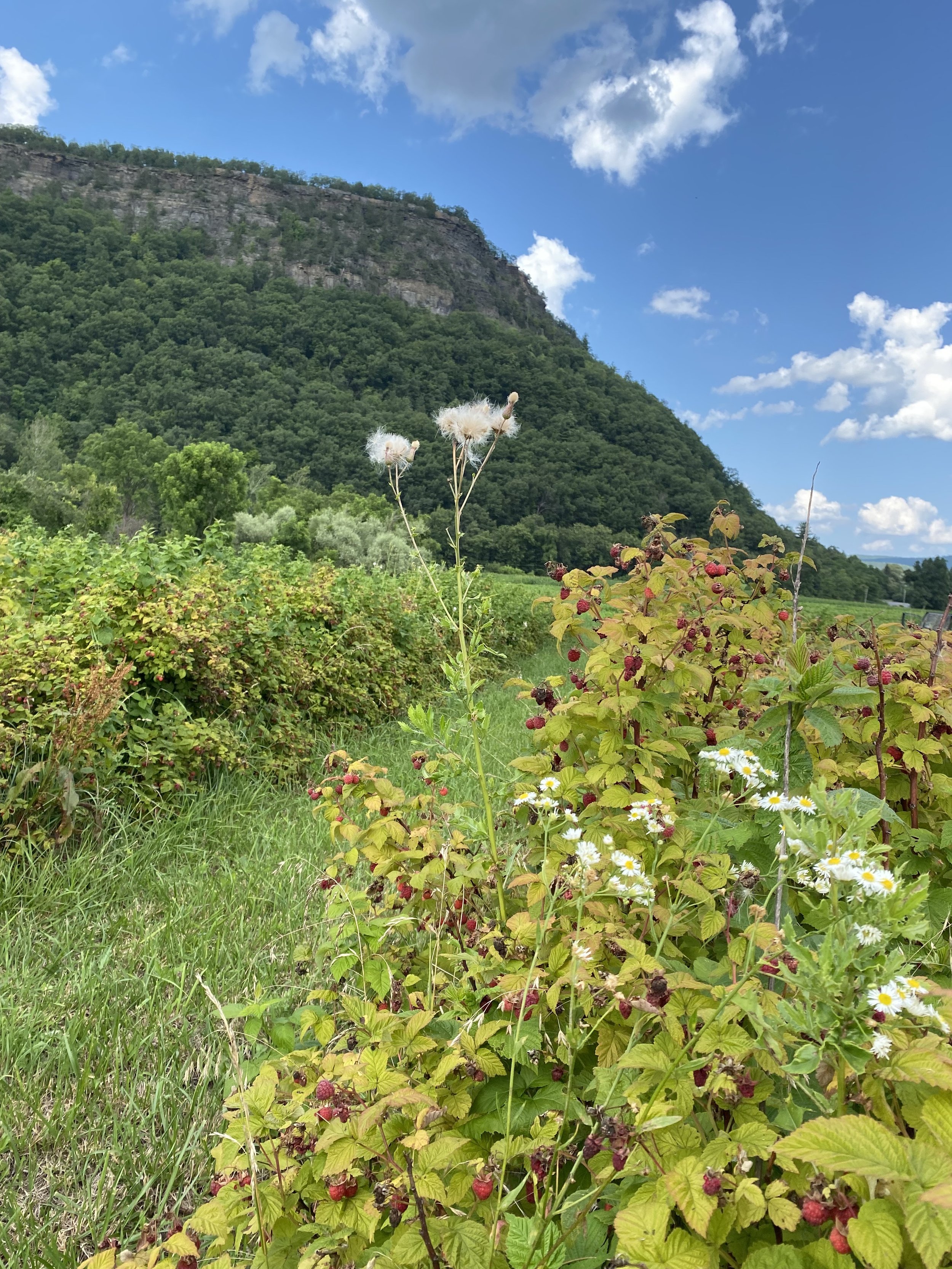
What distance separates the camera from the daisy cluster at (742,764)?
1.29 metres

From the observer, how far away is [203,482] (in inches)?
1389

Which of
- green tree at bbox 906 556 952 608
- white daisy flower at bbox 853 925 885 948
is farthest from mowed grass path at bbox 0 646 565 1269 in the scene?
green tree at bbox 906 556 952 608

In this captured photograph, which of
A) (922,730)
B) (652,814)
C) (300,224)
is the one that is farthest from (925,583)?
(300,224)

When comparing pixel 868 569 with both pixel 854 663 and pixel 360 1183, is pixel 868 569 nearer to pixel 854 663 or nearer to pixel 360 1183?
pixel 854 663

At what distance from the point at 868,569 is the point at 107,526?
105ft

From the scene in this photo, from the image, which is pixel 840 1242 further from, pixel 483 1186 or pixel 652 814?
pixel 652 814

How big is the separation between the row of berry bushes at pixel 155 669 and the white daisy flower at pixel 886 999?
148cm

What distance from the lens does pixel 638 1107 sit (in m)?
0.93

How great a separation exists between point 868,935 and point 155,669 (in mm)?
3917

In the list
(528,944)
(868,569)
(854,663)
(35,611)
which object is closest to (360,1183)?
(528,944)

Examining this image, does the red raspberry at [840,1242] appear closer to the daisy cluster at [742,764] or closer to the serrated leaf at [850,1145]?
the serrated leaf at [850,1145]

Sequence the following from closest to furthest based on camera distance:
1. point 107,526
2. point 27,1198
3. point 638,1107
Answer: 1. point 638,1107
2. point 27,1198
3. point 107,526

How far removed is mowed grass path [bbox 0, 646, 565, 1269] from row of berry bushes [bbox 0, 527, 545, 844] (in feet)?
1.01

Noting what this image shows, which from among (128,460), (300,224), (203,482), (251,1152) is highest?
(300,224)
